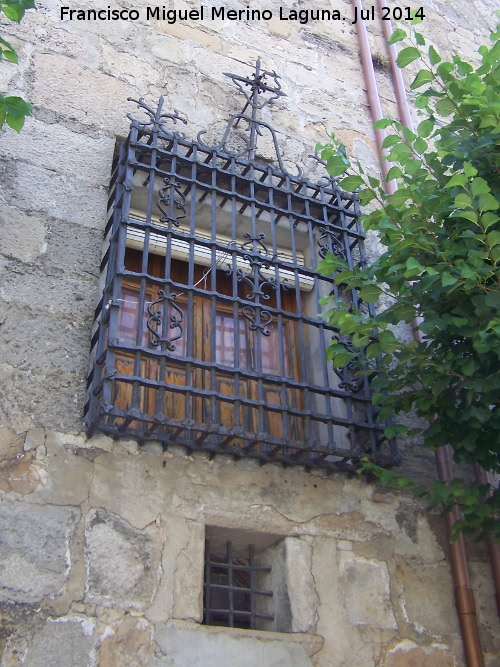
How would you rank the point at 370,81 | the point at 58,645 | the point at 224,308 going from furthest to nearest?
the point at 370,81, the point at 224,308, the point at 58,645

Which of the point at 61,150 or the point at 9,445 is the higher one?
the point at 61,150

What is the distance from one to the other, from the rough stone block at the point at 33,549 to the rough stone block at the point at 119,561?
0.27ft

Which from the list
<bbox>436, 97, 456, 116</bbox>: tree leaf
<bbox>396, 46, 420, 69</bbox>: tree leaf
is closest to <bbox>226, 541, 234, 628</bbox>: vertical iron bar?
<bbox>436, 97, 456, 116</bbox>: tree leaf

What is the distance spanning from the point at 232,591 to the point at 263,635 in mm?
243

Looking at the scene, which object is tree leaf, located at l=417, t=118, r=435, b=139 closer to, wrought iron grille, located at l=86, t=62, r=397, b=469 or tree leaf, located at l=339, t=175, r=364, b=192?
tree leaf, located at l=339, t=175, r=364, b=192

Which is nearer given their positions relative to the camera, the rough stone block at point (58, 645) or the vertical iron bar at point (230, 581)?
the rough stone block at point (58, 645)

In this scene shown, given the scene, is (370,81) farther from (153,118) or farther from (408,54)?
(408,54)

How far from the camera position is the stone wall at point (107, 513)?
2357 mm

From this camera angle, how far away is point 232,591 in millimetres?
2699

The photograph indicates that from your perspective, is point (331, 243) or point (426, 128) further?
point (331, 243)

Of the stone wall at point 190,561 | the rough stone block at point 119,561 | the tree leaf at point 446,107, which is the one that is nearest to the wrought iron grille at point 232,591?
the stone wall at point 190,561

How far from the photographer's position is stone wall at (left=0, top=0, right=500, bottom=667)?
2357mm

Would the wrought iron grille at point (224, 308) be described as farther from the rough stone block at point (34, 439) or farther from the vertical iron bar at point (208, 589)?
the vertical iron bar at point (208, 589)

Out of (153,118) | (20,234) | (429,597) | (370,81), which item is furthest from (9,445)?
(370,81)
